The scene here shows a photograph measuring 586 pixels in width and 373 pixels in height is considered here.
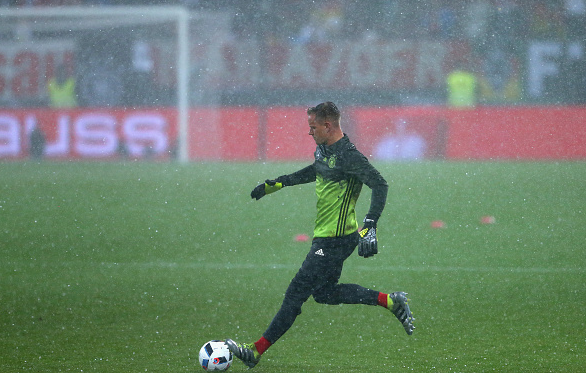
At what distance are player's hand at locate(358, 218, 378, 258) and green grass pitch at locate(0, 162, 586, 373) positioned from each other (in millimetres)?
735

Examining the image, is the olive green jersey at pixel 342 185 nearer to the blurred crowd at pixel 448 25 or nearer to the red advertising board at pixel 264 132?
the red advertising board at pixel 264 132

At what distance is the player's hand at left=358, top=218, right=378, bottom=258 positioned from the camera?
15.8ft

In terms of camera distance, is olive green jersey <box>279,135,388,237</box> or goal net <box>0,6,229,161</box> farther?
goal net <box>0,6,229,161</box>

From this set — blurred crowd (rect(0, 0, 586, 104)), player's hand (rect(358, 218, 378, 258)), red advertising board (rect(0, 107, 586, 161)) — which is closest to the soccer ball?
player's hand (rect(358, 218, 378, 258))

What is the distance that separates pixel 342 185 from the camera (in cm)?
507

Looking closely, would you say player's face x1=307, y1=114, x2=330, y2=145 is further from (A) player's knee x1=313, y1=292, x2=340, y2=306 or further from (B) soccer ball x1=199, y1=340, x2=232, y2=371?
(B) soccer ball x1=199, y1=340, x2=232, y2=371

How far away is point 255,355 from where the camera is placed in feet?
16.4

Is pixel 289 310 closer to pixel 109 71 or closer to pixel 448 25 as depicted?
pixel 109 71

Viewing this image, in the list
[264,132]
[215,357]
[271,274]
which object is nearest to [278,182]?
[215,357]

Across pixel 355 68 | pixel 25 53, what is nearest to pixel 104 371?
pixel 25 53

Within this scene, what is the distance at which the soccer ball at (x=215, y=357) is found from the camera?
194 inches

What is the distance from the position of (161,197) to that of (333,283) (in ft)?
30.2

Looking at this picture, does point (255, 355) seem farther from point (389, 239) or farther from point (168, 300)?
point (389, 239)

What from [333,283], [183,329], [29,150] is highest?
[333,283]
